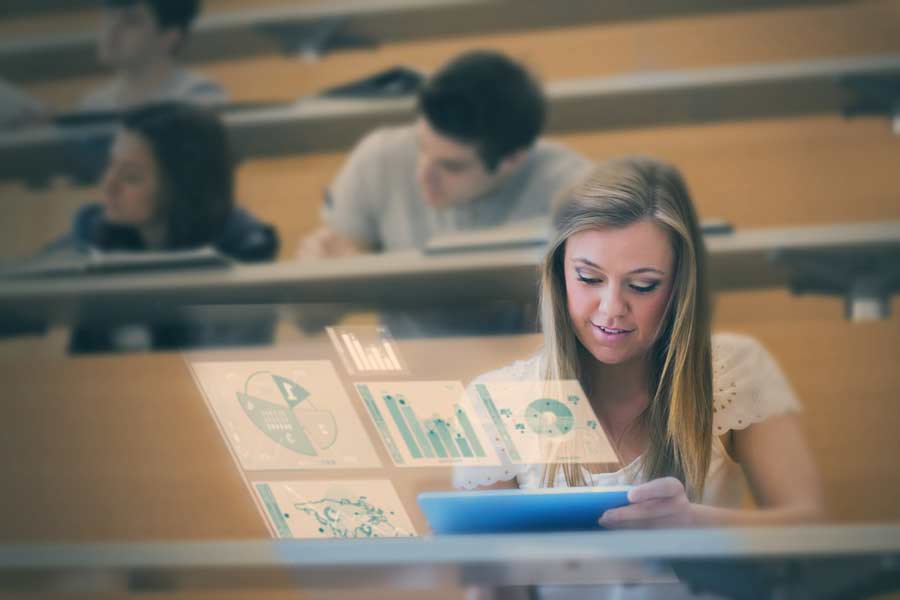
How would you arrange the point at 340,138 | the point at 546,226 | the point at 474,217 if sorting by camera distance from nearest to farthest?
1. the point at 546,226
2. the point at 474,217
3. the point at 340,138

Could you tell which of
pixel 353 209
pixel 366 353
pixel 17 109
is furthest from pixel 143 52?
pixel 366 353

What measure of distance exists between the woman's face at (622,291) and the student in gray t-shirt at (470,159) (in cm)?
32

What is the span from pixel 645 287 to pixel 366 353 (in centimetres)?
25

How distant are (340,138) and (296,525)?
2.15ft

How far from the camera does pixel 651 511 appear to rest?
794 mm

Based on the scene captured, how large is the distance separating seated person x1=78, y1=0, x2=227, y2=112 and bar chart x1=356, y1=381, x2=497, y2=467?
688 millimetres

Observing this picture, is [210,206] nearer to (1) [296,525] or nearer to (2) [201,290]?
(2) [201,290]

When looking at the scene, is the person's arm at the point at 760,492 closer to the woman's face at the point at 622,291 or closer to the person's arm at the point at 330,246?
the woman's face at the point at 622,291

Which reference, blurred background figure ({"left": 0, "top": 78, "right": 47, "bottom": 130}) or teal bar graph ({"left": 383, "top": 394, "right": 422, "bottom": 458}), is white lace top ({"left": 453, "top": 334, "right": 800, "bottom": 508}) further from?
blurred background figure ({"left": 0, "top": 78, "right": 47, "bottom": 130})

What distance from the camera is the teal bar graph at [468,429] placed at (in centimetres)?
85

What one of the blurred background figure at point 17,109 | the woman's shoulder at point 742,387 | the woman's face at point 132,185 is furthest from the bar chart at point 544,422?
the blurred background figure at point 17,109

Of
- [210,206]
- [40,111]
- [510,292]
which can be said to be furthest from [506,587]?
[40,111]

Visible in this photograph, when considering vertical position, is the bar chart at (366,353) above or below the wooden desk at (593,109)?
below

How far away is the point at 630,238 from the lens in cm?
85
